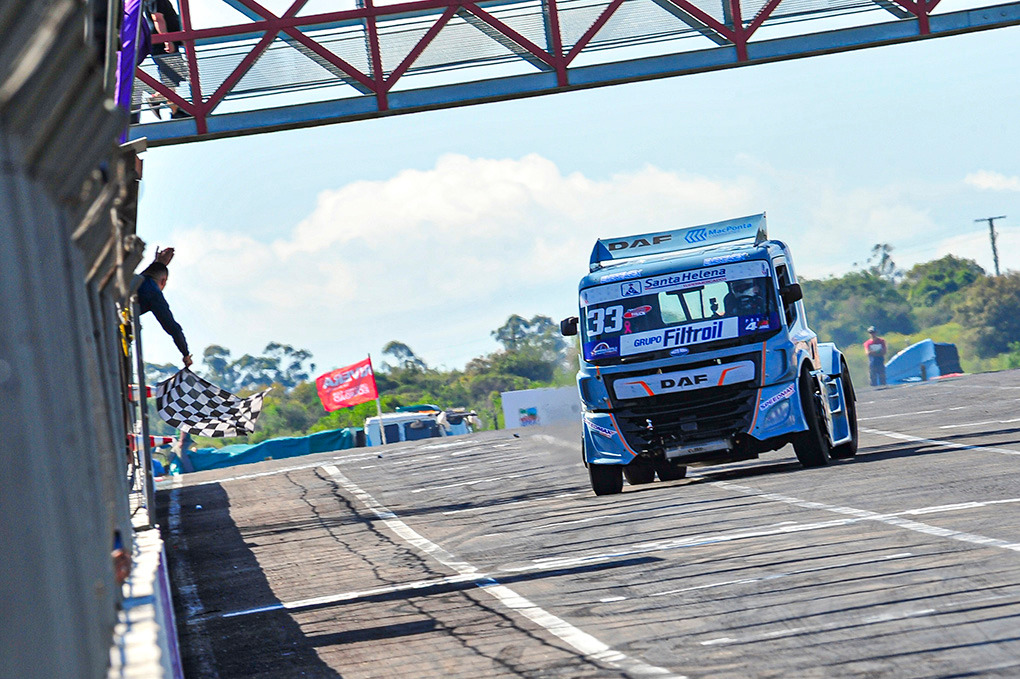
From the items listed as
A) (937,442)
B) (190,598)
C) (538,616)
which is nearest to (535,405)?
(937,442)

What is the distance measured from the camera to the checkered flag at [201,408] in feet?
46.8

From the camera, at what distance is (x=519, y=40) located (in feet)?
52.5

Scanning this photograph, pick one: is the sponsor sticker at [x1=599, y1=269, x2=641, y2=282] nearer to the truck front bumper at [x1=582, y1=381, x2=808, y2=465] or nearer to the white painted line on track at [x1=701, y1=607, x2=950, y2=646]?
the truck front bumper at [x1=582, y1=381, x2=808, y2=465]

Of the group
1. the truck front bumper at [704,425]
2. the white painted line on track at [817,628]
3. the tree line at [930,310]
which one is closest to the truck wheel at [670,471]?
the truck front bumper at [704,425]

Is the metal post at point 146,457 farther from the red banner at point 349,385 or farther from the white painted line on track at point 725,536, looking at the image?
the red banner at point 349,385

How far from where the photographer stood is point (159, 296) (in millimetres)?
11172

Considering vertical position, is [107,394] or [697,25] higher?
[697,25]

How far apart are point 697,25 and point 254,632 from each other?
1046 centimetres

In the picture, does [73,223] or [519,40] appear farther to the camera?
[519,40]

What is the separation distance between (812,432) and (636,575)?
5392 millimetres

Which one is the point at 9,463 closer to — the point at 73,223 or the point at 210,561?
the point at 73,223

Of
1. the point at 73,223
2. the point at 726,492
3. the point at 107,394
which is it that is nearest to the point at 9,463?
the point at 73,223

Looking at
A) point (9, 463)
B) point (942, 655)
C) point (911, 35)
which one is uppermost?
point (911, 35)

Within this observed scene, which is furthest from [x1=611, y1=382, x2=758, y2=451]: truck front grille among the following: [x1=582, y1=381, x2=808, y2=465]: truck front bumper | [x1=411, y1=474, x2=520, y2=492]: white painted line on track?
[x1=411, y1=474, x2=520, y2=492]: white painted line on track
